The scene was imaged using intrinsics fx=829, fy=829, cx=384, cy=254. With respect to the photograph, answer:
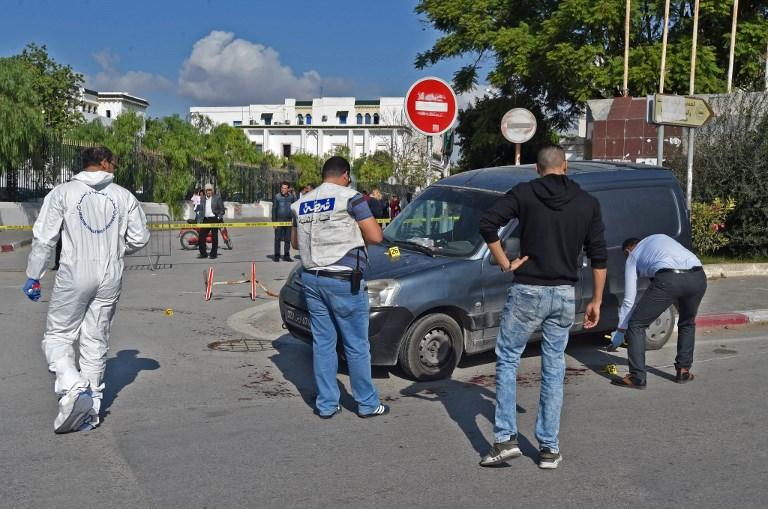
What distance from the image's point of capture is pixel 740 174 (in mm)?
15570

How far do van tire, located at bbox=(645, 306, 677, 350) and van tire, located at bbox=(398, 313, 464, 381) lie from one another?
2.50m

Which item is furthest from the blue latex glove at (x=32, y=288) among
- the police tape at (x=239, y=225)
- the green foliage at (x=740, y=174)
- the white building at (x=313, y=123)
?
the white building at (x=313, y=123)

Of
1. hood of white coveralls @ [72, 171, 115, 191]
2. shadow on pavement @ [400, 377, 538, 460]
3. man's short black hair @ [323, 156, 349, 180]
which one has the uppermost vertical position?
man's short black hair @ [323, 156, 349, 180]

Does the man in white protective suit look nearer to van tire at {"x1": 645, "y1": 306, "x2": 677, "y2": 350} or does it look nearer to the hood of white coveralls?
the hood of white coveralls

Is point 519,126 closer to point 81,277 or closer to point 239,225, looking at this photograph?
point 239,225

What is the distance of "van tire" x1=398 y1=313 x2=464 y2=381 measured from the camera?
7238 millimetres

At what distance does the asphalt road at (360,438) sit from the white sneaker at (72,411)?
85 millimetres

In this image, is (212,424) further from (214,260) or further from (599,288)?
(214,260)

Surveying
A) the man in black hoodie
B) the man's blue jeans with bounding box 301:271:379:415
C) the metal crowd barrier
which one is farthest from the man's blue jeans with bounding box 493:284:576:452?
the metal crowd barrier

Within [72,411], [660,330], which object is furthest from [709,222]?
[72,411]

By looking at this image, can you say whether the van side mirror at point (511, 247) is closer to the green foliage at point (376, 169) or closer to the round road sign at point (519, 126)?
the round road sign at point (519, 126)

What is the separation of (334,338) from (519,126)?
793 cm

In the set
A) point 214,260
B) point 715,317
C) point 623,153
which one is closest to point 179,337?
point 715,317

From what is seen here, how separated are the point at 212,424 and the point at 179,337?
3.66 metres
